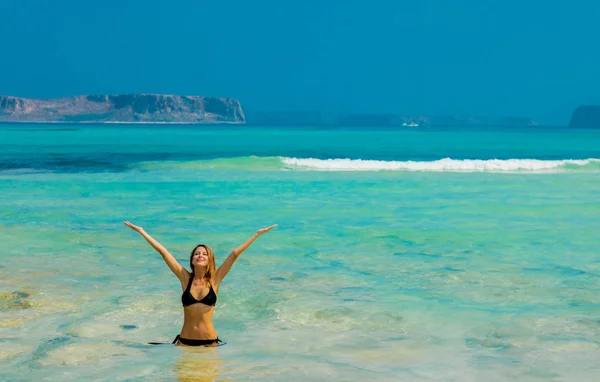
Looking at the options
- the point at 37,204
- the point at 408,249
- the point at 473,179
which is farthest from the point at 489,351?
the point at 473,179

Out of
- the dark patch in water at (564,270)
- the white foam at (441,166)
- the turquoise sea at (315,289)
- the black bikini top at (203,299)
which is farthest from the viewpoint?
the white foam at (441,166)

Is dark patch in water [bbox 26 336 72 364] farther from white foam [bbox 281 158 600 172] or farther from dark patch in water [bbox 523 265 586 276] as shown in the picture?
white foam [bbox 281 158 600 172]

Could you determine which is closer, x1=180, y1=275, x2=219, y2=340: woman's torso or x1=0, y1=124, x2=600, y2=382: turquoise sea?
x1=180, y1=275, x2=219, y2=340: woman's torso

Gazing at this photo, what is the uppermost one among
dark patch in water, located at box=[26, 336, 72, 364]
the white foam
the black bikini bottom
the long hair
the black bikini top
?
the white foam

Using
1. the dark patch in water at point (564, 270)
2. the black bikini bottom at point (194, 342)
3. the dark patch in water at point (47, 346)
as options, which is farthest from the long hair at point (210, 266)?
the dark patch in water at point (564, 270)

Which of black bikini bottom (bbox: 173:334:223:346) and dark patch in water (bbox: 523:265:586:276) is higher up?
dark patch in water (bbox: 523:265:586:276)

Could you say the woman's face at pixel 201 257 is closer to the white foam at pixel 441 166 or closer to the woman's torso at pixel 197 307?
the woman's torso at pixel 197 307

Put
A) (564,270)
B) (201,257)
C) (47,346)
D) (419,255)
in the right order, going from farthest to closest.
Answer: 1. (419,255)
2. (564,270)
3. (47,346)
4. (201,257)

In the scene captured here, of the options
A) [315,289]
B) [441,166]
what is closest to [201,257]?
[315,289]

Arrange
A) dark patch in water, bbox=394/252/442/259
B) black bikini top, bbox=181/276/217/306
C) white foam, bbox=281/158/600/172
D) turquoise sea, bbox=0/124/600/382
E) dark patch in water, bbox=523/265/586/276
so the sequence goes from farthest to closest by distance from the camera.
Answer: white foam, bbox=281/158/600/172
dark patch in water, bbox=394/252/442/259
dark patch in water, bbox=523/265/586/276
turquoise sea, bbox=0/124/600/382
black bikini top, bbox=181/276/217/306

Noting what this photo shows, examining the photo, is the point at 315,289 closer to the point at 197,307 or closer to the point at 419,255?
the point at 419,255

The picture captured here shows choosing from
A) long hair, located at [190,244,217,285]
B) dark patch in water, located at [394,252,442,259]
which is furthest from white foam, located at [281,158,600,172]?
long hair, located at [190,244,217,285]

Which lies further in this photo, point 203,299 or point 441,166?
point 441,166

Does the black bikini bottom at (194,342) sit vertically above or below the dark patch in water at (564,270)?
below
